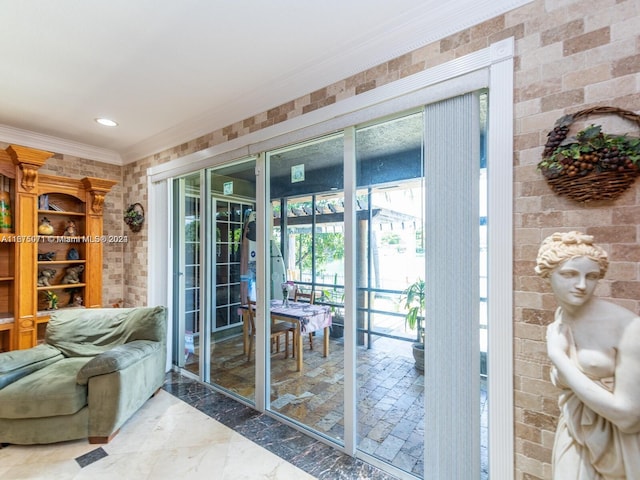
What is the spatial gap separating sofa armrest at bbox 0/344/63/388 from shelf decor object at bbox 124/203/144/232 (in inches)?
59.2

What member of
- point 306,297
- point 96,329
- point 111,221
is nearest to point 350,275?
point 306,297

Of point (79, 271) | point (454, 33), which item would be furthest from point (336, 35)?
point (79, 271)

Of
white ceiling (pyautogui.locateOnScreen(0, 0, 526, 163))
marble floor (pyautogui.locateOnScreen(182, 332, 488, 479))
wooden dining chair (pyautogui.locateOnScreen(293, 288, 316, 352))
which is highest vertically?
white ceiling (pyautogui.locateOnScreen(0, 0, 526, 163))

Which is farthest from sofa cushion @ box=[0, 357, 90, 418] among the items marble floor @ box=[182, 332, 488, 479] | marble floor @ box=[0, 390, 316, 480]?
marble floor @ box=[182, 332, 488, 479]

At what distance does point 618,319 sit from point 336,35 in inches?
73.3

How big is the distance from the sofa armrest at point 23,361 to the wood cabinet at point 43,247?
67 centimetres

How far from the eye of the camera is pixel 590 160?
3.85 feet

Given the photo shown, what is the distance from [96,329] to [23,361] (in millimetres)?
545

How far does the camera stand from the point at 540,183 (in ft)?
4.41

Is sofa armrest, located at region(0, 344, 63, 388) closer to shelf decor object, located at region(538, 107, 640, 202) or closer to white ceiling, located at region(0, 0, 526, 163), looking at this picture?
white ceiling, located at region(0, 0, 526, 163)

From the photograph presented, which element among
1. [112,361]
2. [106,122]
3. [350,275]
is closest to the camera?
[350,275]

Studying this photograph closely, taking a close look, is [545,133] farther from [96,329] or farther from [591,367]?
[96,329]

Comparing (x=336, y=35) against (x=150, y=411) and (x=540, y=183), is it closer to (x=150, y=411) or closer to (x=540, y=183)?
(x=540, y=183)

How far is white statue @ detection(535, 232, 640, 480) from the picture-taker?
790 mm
